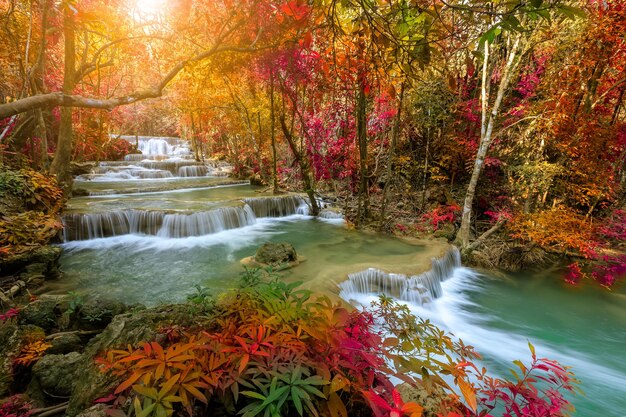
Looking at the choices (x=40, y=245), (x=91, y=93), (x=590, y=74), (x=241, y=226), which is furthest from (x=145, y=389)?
(x=91, y=93)

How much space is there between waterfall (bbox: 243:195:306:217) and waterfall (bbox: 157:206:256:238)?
0.86 metres

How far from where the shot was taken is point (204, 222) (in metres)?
9.22

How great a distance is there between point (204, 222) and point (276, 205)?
3449mm

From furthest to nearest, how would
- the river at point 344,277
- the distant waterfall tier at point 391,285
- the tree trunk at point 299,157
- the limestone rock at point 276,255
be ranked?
the tree trunk at point 299,157 < the limestone rock at point 276,255 < the distant waterfall tier at point 391,285 < the river at point 344,277

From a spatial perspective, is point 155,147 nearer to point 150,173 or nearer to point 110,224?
point 150,173

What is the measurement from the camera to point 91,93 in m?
12.3

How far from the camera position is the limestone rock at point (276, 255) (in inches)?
242

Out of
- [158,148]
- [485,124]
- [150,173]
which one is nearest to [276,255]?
[485,124]

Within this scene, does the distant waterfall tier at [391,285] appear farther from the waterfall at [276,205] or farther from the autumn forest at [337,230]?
the waterfall at [276,205]

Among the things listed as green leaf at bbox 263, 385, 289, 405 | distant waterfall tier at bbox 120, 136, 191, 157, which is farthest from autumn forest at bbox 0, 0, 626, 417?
distant waterfall tier at bbox 120, 136, 191, 157

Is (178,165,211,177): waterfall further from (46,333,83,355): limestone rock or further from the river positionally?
(46,333,83,355): limestone rock

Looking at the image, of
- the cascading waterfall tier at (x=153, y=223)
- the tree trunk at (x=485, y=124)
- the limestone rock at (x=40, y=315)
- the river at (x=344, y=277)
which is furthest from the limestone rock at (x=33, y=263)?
the tree trunk at (x=485, y=124)

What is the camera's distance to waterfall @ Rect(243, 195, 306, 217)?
11.4 m

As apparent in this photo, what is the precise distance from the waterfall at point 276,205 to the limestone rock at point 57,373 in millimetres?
A: 8799
